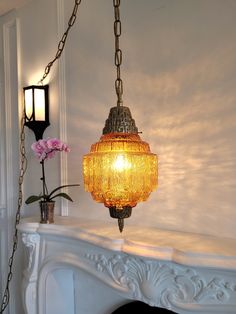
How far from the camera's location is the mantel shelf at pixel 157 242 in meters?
1.10

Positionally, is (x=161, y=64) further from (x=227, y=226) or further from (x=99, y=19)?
(x=227, y=226)

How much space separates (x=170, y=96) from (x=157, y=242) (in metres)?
0.64

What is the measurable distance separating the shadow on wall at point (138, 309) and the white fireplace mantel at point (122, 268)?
0.13ft

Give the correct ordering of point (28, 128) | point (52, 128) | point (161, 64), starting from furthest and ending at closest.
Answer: point (28, 128), point (52, 128), point (161, 64)

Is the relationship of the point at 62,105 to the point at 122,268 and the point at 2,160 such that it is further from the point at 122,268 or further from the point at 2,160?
the point at 122,268

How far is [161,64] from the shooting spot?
1.49 meters

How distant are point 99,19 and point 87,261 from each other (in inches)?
48.8

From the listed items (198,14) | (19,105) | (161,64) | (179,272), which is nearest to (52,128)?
(19,105)

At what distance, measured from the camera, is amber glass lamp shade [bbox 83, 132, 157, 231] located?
944mm

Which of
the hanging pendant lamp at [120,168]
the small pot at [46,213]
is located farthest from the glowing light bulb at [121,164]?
the small pot at [46,213]

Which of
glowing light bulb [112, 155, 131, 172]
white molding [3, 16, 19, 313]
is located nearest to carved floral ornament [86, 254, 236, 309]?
glowing light bulb [112, 155, 131, 172]

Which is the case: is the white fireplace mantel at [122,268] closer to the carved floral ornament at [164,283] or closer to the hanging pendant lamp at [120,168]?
the carved floral ornament at [164,283]

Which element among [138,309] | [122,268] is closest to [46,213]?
[122,268]

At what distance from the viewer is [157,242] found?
1.26 meters
